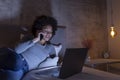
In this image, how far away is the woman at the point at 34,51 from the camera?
216cm

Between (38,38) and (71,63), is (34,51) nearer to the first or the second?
(38,38)

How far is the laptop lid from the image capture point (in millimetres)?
1788

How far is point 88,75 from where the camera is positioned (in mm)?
2025

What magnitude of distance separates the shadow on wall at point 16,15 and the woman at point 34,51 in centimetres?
37

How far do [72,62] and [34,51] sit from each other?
2.79 feet

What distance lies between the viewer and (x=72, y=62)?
1.91 meters

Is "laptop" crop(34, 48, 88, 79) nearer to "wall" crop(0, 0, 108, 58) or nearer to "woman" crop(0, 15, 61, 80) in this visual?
"woman" crop(0, 15, 61, 80)

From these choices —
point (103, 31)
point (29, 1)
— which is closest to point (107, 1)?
point (103, 31)

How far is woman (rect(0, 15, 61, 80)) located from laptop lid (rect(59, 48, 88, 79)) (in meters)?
0.51

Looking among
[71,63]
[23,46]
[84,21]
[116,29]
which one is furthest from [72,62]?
[116,29]

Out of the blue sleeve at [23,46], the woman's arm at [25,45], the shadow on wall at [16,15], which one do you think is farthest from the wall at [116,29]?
the blue sleeve at [23,46]


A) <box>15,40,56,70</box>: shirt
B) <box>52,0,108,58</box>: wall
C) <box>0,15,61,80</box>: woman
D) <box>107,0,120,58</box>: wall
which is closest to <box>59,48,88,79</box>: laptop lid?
<box>0,15,61,80</box>: woman

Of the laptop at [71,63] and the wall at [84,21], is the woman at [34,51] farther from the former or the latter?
the wall at [84,21]

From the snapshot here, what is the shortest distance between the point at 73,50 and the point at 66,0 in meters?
2.13
